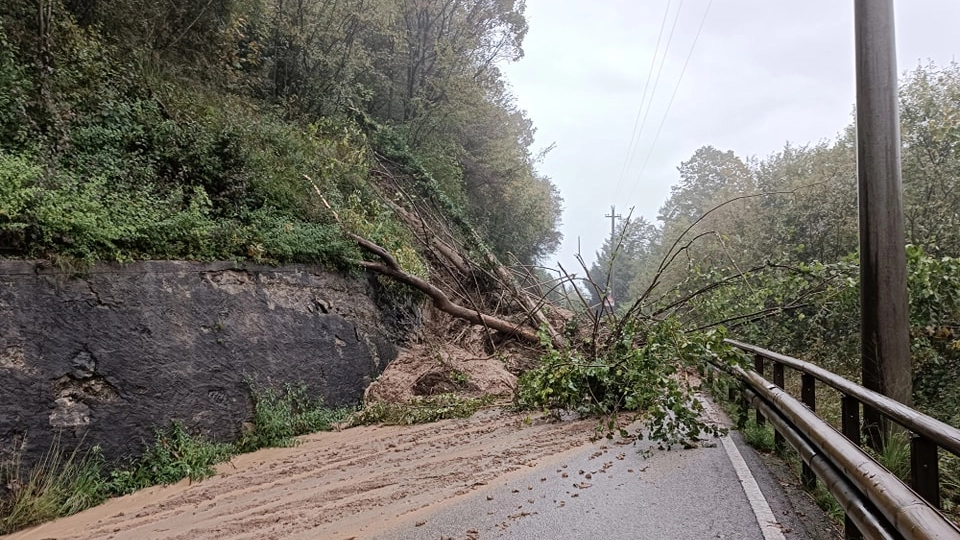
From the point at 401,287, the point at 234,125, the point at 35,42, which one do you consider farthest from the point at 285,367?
the point at 35,42

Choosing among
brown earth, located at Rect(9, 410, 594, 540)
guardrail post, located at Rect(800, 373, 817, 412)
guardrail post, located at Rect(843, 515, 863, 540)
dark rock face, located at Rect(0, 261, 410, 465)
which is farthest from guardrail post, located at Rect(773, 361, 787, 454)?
dark rock face, located at Rect(0, 261, 410, 465)

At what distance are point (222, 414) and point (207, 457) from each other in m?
0.60

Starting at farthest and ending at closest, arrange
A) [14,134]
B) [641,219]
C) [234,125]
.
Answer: [641,219]
[234,125]
[14,134]

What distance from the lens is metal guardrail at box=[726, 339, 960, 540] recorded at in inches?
72.9

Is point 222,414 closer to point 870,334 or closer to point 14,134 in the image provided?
point 14,134

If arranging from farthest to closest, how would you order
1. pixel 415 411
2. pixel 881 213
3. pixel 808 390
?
pixel 415 411 → pixel 881 213 → pixel 808 390

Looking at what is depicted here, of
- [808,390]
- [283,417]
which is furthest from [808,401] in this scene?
[283,417]

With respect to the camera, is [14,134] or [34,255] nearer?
[34,255]

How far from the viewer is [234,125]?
8.97m

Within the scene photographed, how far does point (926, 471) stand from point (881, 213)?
2.98m

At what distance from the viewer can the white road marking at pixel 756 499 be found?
3.04 meters

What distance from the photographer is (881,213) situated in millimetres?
4320

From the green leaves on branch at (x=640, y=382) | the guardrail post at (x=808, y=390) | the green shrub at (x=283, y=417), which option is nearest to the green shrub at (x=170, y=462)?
the green shrub at (x=283, y=417)

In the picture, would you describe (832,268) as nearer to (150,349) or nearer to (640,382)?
(640,382)
